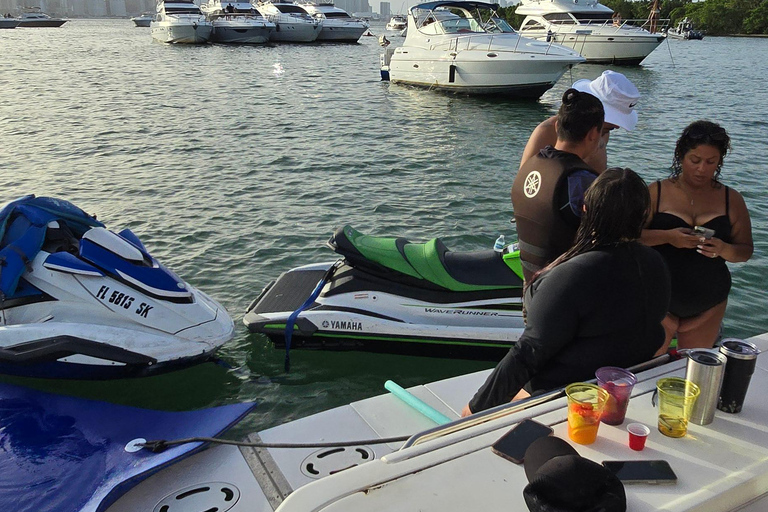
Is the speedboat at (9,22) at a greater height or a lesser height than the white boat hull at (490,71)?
greater

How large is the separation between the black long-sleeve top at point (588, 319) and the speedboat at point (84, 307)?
2601mm

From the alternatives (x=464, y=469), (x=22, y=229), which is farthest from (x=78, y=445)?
(x=464, y=469)

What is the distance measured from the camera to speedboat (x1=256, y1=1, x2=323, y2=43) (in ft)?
153

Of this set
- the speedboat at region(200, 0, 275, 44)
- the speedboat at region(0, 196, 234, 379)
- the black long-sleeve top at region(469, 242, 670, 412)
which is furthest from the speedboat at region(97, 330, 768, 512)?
the speedboat at region(200, 0, 275, 44)

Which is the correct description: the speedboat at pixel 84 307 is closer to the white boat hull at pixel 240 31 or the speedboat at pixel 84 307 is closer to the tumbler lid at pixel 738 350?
the tumbler lid at pixel 738 350

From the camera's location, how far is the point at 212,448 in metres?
3.20

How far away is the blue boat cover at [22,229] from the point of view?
407 cm

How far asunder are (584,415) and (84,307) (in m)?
3.48

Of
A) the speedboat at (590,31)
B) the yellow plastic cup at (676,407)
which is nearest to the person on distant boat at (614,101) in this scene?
the yellow plastic cup at (676,407)

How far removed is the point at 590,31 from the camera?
2923 centimetres

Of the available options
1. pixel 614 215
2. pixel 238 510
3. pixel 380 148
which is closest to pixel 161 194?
pixel 380 148

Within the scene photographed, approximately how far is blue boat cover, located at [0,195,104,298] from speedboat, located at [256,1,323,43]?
149 ft

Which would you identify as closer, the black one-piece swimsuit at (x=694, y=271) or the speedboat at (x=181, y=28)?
the black one-piece swimsuit at (x=694, y=271)

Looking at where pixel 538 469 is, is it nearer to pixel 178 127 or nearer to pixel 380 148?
pixel 380 148
